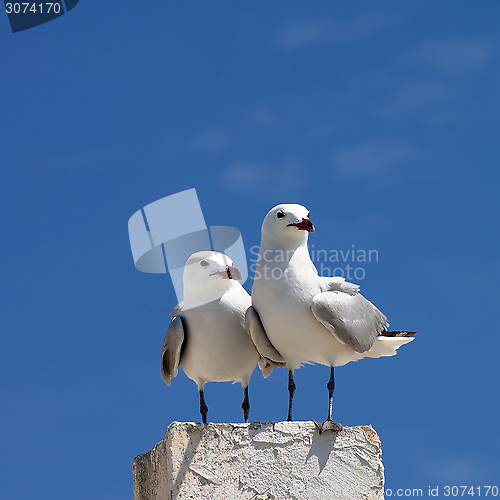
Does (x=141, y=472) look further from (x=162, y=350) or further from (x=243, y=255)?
(x=243, y=255)

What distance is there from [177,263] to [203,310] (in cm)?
128

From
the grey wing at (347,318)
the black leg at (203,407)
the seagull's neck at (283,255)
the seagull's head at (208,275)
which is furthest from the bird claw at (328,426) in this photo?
the seagull's head at (208,275)

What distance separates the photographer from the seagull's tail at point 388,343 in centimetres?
1074

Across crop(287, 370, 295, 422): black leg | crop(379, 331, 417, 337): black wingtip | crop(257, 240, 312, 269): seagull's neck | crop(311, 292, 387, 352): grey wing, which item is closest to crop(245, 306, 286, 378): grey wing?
crop(287, 370, 295, 422): black leg

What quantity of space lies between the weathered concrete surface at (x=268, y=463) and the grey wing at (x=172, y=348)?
5.22 feet

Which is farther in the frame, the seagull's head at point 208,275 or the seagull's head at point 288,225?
the seagull's head at point 208,275

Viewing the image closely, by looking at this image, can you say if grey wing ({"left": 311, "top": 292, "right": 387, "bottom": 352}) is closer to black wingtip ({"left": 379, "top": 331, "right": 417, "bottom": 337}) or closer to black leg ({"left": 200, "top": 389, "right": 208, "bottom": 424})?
black wingtip ({"left": 379, "top": 331, "right": 417, "bottom": 337})

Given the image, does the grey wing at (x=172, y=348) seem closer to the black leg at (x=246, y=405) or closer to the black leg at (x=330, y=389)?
the black leg at (x=246, y=405)

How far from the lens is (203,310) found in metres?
10.8

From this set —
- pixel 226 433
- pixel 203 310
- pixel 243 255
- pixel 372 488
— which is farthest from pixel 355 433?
pixel 243 255

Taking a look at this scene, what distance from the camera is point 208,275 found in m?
11.0

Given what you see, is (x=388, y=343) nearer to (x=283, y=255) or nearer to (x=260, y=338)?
(x=260, y=338)

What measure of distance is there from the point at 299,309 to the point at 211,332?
1449 millimetres

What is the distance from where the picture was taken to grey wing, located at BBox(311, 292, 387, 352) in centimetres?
981
